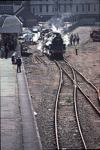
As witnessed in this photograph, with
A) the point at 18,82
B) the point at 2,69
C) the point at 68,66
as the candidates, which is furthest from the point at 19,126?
the point at 68,66

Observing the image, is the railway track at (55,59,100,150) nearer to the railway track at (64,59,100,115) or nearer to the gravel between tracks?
the railway track at (64,59,100,115)

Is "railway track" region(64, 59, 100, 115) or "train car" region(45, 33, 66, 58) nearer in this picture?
"railway track" region(64, 59, 100, 115)

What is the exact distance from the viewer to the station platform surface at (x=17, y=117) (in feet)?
60.5

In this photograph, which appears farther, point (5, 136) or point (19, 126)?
point (19, 126)

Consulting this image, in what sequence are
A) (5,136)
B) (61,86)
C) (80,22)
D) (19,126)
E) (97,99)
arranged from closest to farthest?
(5,136) < (19,126) < (97,99) < (61,86) < (80,22)

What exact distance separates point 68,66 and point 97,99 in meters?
15.2

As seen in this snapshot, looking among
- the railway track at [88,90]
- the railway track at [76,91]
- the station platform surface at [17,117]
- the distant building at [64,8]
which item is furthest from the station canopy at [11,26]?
the distant building at [64,8]

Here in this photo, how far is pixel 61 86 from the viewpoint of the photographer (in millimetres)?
32000

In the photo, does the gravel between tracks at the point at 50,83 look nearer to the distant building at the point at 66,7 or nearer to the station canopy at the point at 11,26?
the station canopy at the point at 11,26

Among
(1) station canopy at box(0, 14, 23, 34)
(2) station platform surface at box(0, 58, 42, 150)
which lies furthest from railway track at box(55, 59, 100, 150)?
(1) station canopy at box(0, 14, 23, 34)

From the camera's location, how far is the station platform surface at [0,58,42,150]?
60.5ft

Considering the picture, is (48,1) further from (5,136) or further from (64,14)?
(5,136)

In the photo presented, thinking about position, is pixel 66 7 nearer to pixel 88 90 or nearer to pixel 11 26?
pixel 11 26

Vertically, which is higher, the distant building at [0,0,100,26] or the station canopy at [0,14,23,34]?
the station canopy at [0,14,23,34]
